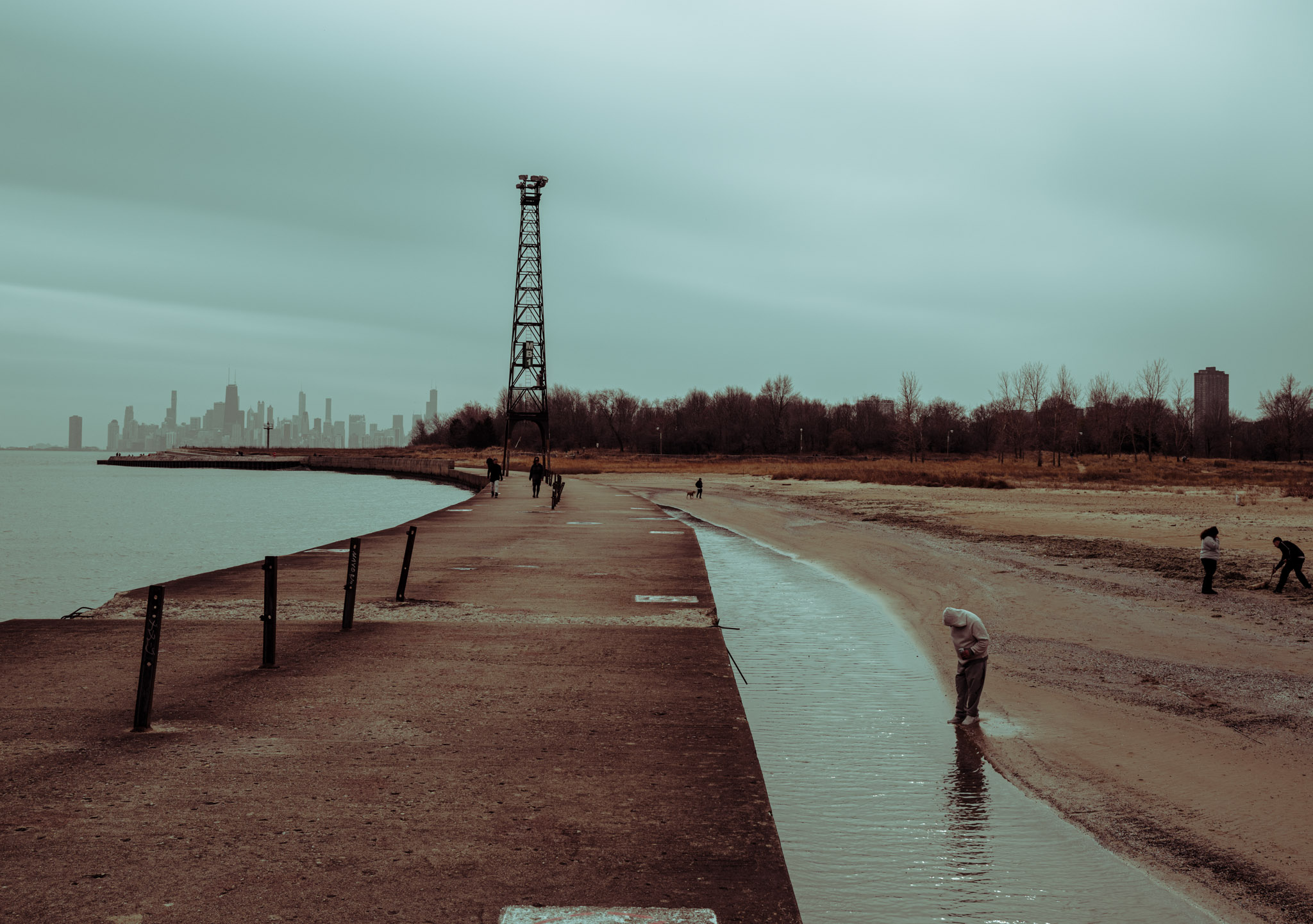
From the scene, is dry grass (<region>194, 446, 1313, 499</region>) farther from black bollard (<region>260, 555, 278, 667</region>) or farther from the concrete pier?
black bollard (<region>260, 555, 278, 667</region>)

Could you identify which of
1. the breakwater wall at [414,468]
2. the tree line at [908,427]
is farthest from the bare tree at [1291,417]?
the breakwater wall at [414,468]

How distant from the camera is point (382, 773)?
20.2ft

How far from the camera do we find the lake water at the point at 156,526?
84.4ft

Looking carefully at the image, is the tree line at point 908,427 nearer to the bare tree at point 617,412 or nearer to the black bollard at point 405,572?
the bare tree at point 617,412

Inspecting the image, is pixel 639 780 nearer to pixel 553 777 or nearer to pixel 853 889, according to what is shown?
pixel 553 777

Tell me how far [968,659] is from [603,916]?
5.28m

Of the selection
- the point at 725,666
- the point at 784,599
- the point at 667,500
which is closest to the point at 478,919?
the point at 725,666

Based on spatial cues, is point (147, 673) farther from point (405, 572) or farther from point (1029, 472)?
point (1029, 472)

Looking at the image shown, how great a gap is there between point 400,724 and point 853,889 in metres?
3.74

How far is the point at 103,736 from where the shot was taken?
22.4ft

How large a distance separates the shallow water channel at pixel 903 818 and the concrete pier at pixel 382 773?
460 mm

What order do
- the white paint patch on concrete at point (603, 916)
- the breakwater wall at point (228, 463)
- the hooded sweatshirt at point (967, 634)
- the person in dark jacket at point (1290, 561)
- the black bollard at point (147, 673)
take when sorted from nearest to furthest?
the white paint patch on concrete at point (603, 916) → the black bollard at point (147, 673) → the hooded sweatshirt at point (967, 634) → the person in dark jacket at point (1290, 561) → the breakwater wall at point (228, 463)

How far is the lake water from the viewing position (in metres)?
25.7

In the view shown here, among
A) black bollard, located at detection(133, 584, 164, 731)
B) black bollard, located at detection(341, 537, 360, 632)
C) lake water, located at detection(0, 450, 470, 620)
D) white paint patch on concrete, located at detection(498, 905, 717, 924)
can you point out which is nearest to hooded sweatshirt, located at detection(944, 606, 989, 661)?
white paint patch on concrete, located at detection(498, 905, 717, 924)
